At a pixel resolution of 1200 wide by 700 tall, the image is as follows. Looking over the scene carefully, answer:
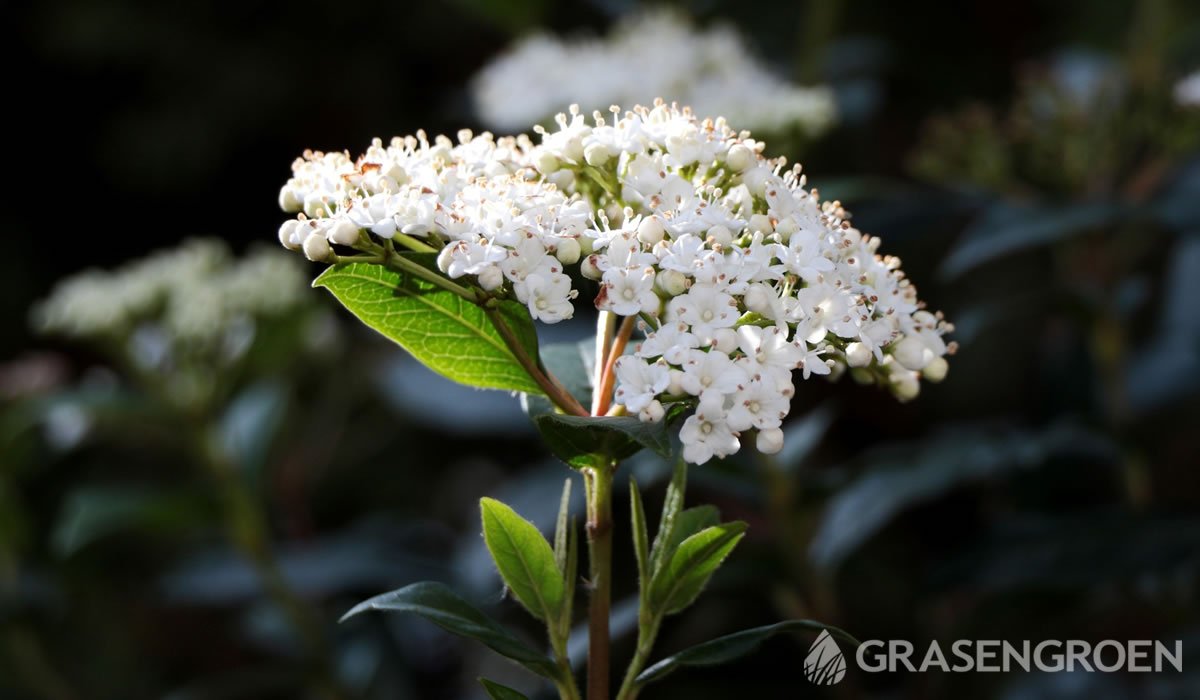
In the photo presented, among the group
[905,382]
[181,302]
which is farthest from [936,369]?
[181,302]

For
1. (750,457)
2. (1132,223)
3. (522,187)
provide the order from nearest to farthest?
1. (522,187)
2. (750,457)
3. (1132,223)

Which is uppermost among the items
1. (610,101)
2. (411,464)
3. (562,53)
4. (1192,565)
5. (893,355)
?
(562,53)

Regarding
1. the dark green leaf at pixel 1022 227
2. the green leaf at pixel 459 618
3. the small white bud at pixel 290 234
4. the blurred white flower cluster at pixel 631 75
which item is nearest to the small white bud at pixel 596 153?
the small white bud at pixel 290 234

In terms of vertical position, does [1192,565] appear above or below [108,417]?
below

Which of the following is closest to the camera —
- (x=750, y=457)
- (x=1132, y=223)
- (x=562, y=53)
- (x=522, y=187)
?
(x=522, y=187)

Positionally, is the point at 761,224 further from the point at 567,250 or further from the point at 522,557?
the point at 522,557

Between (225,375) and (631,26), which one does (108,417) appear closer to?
(225,375)

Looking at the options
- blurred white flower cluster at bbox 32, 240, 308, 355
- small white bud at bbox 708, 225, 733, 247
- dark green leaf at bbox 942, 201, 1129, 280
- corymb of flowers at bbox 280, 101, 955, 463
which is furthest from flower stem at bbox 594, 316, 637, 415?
blurred white flower cluster at bbox 32, 240, 308, 355

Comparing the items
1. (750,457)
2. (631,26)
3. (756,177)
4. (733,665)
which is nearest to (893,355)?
(756,177)
